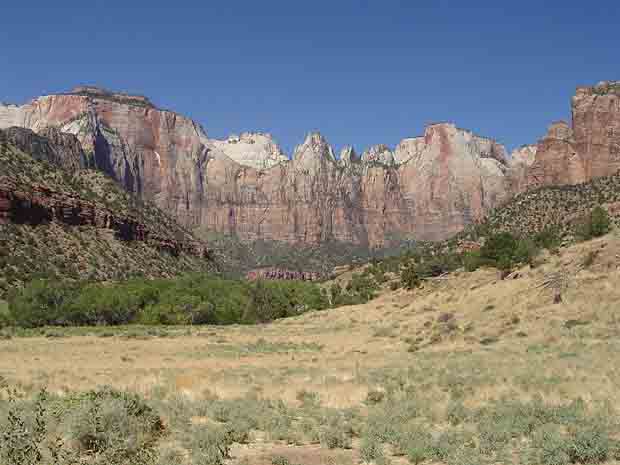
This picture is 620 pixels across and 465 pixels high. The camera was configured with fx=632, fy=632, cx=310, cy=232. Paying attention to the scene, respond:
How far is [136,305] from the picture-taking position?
69688mm

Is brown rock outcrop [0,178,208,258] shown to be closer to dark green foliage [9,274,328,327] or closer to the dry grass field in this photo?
dark green foliage [9,274,328,327]

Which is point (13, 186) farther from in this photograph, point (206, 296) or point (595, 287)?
point (595, 287)

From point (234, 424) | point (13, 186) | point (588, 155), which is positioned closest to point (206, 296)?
point (13, 186)

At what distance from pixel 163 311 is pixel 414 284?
26.6 meters

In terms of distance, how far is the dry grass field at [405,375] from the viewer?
1110cm

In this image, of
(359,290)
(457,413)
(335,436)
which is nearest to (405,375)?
(457,413)

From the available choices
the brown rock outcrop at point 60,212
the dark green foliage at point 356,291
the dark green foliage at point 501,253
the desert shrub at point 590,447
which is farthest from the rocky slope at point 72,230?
the desert shrub at point 590,447

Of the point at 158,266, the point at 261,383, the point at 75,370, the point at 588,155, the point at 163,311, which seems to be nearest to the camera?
the point at 261,383

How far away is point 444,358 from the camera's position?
23250mm

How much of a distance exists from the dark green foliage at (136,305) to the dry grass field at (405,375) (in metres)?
22.0

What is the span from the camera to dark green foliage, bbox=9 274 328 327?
6512cm

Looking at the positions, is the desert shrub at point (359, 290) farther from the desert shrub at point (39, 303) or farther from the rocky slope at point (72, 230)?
the rocky slope at point (72, 230)

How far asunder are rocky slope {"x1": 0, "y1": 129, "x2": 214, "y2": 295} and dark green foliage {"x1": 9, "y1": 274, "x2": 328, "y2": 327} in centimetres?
1317

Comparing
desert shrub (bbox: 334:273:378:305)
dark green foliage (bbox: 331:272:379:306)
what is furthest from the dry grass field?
dark green foliage (bbox: 331:272:379:306)
